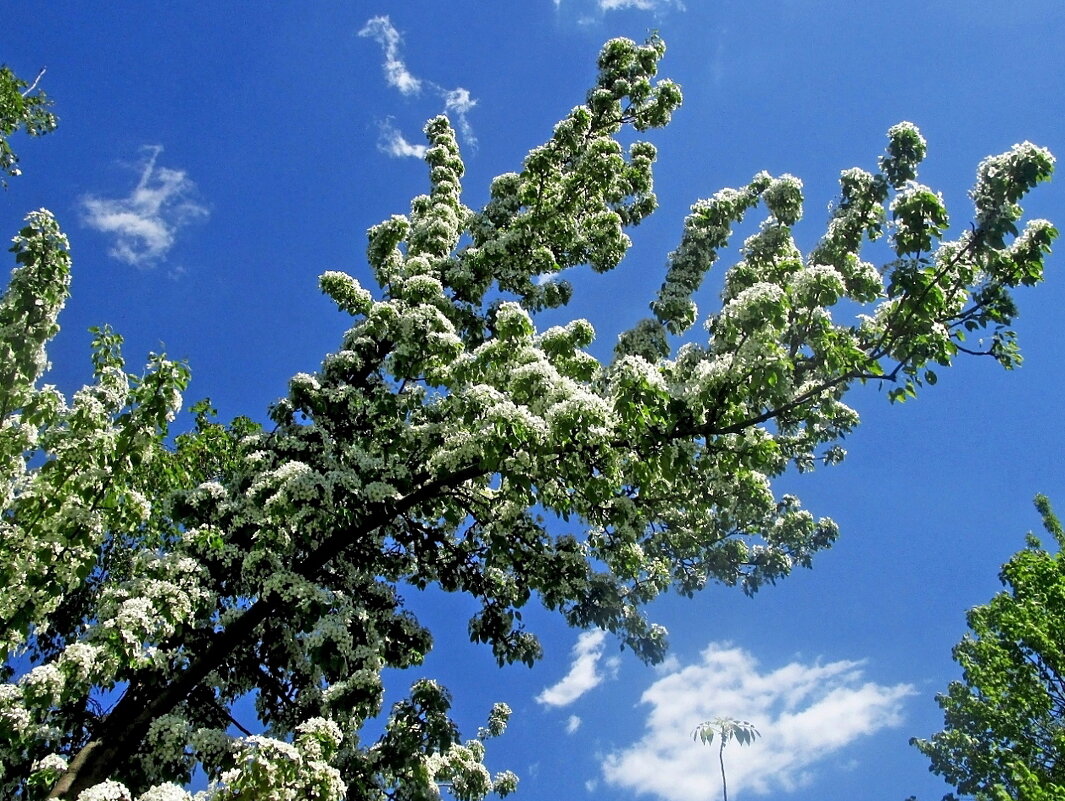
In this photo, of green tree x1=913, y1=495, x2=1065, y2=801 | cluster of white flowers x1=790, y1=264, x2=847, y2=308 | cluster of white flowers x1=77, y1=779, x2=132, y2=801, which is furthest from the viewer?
green tree x1=913, y1=495, x2=1065, y2=801

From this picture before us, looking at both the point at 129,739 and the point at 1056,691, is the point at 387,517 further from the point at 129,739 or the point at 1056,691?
the point at 1056,691

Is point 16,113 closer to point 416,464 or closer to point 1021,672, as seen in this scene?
point 416,464

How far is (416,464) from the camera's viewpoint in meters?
14.6

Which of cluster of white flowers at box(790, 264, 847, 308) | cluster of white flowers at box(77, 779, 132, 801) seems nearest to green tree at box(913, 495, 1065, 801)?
cluster of white flowers at box(790, 264, 847, 308)

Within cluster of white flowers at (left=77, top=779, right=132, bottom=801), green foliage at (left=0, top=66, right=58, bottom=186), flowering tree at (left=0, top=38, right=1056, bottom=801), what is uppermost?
green foliage at (left=0, top=66, right=58, bottom=186)

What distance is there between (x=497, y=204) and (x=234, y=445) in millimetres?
9314

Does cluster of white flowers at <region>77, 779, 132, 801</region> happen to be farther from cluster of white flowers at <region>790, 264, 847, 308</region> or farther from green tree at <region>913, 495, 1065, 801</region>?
green tree at <region>913, 495, 1065, 801</region>

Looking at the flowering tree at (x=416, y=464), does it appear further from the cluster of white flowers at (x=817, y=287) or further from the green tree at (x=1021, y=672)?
the green tree at (x=1021, y=672)

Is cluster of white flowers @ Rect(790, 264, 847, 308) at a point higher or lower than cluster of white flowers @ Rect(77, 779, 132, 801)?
Result: higher

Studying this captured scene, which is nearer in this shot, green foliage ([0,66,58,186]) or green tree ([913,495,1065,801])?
green foliage ([0,66,58,186])

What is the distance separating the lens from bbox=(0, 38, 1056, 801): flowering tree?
10.6 metres

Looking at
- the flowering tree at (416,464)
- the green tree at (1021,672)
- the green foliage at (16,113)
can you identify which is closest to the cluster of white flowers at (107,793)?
the flowering tree at (416,464)

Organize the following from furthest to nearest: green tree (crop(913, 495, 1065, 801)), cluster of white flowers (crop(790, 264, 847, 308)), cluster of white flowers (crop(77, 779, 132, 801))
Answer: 1. green tree (crop(913, 495, 1065, 801))
2. cluster of white flowers (crop(790, 264, 847, 308))
3. cluster of white flowers (crop(77, 779, 132, 801))

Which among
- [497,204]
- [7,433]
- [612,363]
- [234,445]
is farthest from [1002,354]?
[234,445]
